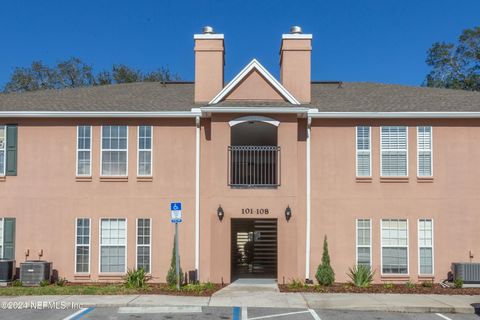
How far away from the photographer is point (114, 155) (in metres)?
19.3

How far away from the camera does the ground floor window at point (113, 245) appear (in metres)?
19.0

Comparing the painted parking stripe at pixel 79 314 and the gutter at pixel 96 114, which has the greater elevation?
the gutter at pixel 96 114

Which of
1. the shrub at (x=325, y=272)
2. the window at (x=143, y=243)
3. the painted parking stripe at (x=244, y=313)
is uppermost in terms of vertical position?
the window at (x=143, y=243)

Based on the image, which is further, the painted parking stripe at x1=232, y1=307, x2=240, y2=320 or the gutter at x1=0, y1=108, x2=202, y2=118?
the gutter at x1=0, y1=108, x2=202, y2=118

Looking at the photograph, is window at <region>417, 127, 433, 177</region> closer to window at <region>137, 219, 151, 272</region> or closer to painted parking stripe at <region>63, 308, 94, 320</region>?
window at <region>137, 219, 151, 272</region>

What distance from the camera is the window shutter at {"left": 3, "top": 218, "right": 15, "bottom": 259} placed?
1897 centimetres

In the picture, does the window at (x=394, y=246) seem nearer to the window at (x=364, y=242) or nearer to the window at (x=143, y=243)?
the window at (x=364, y=242)

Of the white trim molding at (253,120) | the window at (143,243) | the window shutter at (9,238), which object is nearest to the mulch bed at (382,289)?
the window at (143,243)

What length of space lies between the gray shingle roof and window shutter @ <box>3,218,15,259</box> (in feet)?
12.2

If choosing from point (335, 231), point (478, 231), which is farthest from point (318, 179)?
point (478, 231)

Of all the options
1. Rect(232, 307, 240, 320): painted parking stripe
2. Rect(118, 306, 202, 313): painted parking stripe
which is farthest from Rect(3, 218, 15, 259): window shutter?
Rect(232, 307, 240, 320): painted parking stripe

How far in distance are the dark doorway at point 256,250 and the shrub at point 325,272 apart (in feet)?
7.47

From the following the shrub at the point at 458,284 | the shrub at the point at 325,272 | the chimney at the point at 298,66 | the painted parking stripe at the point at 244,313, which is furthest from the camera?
the chimney at the point at 298,66

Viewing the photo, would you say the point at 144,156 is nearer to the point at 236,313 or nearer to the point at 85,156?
the point at 85,156
